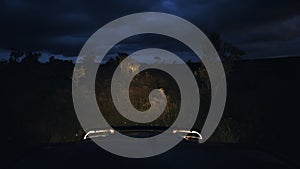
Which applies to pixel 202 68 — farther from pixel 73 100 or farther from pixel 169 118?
pixel 73 100

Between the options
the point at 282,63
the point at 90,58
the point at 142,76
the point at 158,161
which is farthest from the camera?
the point at 282,63

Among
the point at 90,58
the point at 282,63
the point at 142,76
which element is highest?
the point at 282,63

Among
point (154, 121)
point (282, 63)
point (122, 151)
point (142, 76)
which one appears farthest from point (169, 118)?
point (282, 63)

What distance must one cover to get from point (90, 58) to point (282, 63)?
3435 centimetres

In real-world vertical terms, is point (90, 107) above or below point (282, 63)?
below

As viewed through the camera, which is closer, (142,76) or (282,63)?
(142,76)

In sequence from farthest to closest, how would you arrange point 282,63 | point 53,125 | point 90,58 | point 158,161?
point 282,63, point 90,58, point 53,125, point 158,161

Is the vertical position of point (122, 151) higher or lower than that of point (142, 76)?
lower

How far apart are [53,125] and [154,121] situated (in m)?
4.36

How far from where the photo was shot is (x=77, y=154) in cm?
284

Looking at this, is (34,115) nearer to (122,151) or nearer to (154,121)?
(154,121)

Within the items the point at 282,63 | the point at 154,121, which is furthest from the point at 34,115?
the point at 282,63

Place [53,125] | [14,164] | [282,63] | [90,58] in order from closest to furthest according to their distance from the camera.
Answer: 1. [14,164]
2. [53,125]
3. [90,58]
4. [282,63]

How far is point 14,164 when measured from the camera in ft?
9.12
